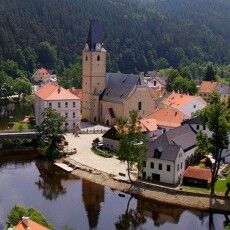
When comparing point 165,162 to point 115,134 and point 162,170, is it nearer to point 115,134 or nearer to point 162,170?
point 162,170

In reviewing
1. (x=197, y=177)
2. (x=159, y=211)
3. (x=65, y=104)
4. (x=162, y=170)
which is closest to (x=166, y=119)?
(x=65, y=104)

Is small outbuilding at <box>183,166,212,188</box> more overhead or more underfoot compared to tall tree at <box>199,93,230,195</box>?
more underfoot

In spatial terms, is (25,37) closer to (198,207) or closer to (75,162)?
(75,162)

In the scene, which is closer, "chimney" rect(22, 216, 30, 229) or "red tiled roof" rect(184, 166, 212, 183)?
"chimney" rect(22, 216, 30, 229)

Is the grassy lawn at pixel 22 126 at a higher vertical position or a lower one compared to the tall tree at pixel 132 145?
lower

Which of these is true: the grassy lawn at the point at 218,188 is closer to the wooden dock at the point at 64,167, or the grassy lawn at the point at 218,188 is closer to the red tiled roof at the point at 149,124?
the wooden dock at the point at 64,167

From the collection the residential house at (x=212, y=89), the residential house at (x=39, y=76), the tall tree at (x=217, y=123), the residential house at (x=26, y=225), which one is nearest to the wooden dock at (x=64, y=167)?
the tall tree at (x=217, y=123)

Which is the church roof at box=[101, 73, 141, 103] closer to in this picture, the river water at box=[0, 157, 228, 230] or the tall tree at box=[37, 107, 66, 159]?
the tall tree at box=[37, 107, 66, 159]

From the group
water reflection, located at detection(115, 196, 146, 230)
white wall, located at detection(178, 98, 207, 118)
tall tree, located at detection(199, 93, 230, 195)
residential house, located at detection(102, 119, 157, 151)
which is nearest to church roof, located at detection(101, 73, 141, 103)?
white wall, located at detection(178, 98, 207, 118)

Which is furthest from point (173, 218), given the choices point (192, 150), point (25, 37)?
point (25, 37)
